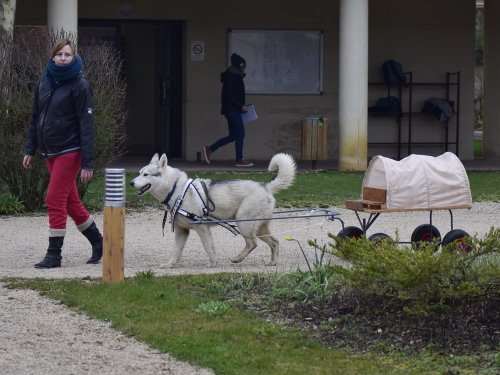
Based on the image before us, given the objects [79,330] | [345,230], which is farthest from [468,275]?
[345,230]

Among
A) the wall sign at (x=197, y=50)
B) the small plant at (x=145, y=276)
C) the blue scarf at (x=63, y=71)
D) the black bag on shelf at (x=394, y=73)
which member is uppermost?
the wall sign at (x=197, y=50)

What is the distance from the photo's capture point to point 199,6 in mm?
21453

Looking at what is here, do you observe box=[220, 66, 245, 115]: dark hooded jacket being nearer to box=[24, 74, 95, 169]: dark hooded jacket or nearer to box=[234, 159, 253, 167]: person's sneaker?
box=[234, 159, 253, 167]: person's sneaker

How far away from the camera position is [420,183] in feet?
34.3

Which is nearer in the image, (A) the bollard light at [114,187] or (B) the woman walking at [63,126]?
(A) the bollard light at [114,187]

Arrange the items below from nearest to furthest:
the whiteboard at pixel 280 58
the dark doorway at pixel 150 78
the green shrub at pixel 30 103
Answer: the green shrub at pixel 30 103 < the whiteboard at pixel 280 58 < the dark doorway at pixel 150 78

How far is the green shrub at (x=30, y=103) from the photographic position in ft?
43.7

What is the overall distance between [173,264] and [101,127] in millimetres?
3648

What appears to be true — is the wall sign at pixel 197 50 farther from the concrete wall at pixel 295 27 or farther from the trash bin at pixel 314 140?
the trash bin at pixel 314 140

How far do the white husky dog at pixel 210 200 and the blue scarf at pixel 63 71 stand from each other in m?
1.01

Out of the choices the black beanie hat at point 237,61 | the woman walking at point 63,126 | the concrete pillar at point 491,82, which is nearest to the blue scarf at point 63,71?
the woman walking at point 63,126

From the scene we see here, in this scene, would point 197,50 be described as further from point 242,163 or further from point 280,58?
point 242,163

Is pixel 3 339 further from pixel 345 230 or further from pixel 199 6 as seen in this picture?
pixel 199 6

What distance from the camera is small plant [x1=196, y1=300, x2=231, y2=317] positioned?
26.1 ft
